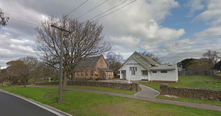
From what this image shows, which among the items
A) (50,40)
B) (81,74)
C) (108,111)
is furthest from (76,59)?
(81,74)

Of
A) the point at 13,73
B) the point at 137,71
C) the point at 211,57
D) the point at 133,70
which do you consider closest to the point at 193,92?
the point at 137,71

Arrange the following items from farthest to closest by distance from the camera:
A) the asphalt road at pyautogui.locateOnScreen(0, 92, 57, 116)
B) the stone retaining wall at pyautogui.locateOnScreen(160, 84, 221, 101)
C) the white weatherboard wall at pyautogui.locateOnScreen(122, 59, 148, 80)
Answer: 1. the white weatherboard wall at pyautogui.locateOnScreen(122, 59, 148, 80)
2. the stone retaining wall at pyautogui.locateOnScreen(160, 84, 221, 101)
3. the asphalt road at pyautogui.locateOnScreen(0, 92, 57, 116)

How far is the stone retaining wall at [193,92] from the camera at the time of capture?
28.9 ft

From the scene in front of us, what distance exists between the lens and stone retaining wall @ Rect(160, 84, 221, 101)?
8805 mm

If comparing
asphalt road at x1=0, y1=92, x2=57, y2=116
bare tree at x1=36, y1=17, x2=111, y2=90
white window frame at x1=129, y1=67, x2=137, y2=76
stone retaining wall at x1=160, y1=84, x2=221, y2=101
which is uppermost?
bare tree at x1=36, y1=17, x2=111, y2=90

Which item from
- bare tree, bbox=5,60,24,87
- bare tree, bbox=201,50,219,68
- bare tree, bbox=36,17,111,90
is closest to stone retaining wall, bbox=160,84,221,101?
bare tree, bbox=36,17,111,90

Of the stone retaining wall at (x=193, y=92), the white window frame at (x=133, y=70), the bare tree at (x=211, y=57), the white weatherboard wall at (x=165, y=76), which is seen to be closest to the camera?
the stone retaining wall at (x=193, y=92)

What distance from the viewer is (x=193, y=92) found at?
32.0ft

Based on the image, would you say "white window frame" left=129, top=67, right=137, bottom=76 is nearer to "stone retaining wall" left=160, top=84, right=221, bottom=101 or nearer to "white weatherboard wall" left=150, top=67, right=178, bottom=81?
"white weatherboard wall" left=150, top=67, right=178, bottom=81

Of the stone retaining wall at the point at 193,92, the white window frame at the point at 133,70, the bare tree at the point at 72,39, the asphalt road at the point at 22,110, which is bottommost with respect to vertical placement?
the asphalt road at the point at 22,110

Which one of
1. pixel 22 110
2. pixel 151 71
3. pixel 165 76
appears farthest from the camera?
pixel 151 71

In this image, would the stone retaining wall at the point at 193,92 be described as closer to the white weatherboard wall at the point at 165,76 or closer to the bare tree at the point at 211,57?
the white weatherboard wall at the point at 165,76

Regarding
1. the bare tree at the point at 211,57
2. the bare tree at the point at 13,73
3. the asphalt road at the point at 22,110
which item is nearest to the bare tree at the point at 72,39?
the asphalt road at the point at 22,110

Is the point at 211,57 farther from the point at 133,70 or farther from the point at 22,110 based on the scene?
the point at 22,110
